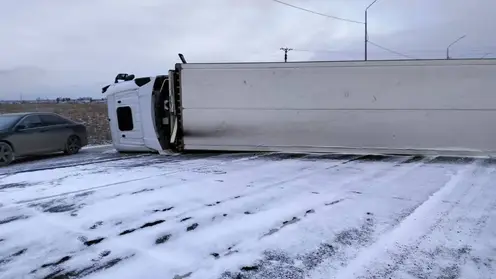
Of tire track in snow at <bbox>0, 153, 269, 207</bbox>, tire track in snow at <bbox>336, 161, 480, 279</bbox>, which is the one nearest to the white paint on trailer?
tire track in snow at <bbox>0, 153, 269, 207</bbox>

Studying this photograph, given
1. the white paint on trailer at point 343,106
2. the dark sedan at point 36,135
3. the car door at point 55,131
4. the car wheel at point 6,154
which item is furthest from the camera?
the car door at point 55,131

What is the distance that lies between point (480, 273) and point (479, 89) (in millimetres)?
6730

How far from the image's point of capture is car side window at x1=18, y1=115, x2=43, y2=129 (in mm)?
10348

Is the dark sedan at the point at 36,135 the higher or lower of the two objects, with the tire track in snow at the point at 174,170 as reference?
higher

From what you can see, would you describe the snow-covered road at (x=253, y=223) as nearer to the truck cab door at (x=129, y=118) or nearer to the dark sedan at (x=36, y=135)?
the dark sedan at (x=36, y=135)

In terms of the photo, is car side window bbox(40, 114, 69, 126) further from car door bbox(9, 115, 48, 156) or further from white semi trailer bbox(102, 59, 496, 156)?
white semi trailer bbox(102, 59, 496, 156)

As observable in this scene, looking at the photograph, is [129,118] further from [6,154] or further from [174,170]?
[174,170]

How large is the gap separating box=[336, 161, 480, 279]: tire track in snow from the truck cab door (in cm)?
768

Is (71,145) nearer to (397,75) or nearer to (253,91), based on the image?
(253,91)

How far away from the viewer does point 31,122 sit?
34.7ft

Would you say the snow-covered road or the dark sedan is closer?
the snow-covered road

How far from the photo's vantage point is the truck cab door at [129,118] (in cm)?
1058

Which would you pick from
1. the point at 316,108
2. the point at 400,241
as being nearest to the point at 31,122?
the point at 316,108

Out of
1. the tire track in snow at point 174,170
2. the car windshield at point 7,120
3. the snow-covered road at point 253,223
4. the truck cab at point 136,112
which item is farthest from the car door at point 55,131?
the tire track in snow at point 174,170
